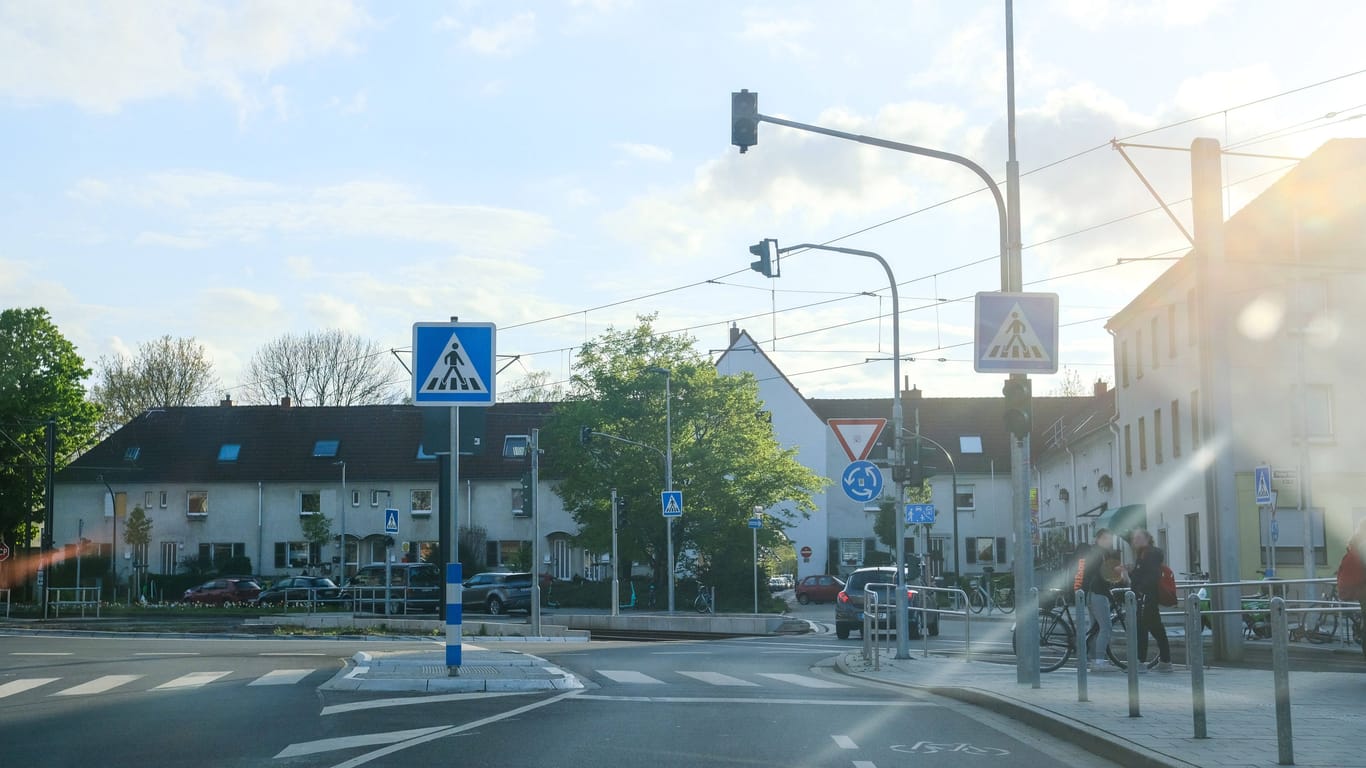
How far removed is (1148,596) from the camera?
54.8ft

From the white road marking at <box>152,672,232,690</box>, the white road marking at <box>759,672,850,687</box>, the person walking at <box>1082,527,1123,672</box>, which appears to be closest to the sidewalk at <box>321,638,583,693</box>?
the white road marking at <box>152,672,232,690</box>

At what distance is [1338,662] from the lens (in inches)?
715

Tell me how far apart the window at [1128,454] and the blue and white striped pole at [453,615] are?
41202mm

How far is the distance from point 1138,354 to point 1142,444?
321 centimetres

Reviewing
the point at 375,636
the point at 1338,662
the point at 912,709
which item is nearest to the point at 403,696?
the point at 912,709

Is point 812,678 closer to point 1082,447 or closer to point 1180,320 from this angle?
point 1180,320

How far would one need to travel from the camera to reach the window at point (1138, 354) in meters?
49.8

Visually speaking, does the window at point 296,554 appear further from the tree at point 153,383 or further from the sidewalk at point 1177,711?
the sidewalk at point 1177,711

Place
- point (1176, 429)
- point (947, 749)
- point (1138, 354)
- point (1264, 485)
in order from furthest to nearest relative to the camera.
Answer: point (1138, 354) < point (1176, 429) < point (1264, 485) < point (947, 749)

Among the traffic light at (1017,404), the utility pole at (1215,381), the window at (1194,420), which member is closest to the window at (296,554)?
the window at (1194,420)

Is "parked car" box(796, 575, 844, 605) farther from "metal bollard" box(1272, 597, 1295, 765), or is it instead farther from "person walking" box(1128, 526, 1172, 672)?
"metal bollard" box(1272, 597, 1295, 765)

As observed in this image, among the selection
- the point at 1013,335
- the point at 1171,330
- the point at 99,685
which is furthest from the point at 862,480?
the point at 1171,330

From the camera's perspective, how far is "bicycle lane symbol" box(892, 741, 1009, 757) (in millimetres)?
9719

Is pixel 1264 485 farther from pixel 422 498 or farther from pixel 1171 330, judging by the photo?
pixel 422 498
